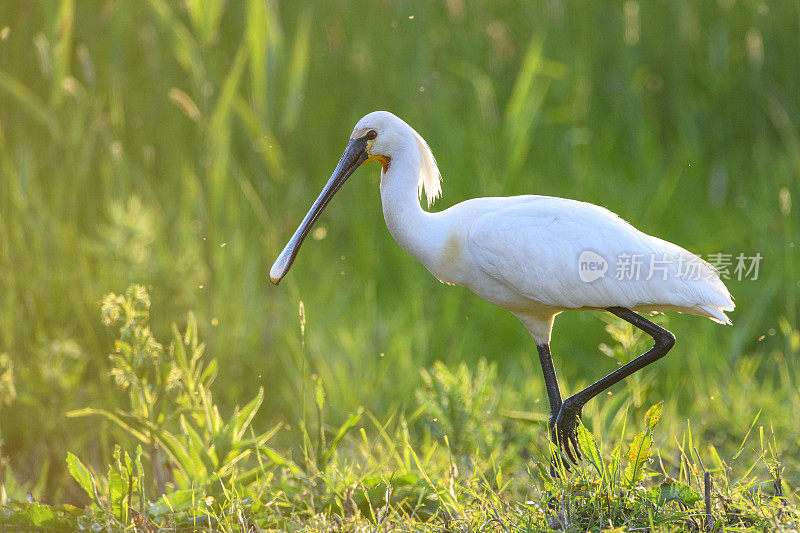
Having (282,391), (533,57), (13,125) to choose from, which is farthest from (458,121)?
(13,125)

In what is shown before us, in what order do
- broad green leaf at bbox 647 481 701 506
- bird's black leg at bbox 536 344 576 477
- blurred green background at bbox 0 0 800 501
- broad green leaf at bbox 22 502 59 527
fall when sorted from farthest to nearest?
1. blurred green background at bbox 0 0 800 501
2. bird's black leg at bbox 536 344 576 477
3. broad green leaf at bbox 22 502 59 527
4. broad green leaf at bbox 647 481 701 506

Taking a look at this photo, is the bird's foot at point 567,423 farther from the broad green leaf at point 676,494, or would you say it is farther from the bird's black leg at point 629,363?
the broad green leaf at point 676,494

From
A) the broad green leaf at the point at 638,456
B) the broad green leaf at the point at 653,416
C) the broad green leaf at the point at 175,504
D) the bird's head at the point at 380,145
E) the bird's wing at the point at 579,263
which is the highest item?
the bird's head at the point at 380,145

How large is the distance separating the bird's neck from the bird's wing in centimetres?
16

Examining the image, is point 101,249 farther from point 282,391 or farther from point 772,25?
point 772,25

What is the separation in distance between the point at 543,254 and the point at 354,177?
308 cm

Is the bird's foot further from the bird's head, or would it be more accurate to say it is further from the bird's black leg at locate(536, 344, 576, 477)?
the bird's head

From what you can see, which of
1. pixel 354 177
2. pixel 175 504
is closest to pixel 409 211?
pixel 175 504

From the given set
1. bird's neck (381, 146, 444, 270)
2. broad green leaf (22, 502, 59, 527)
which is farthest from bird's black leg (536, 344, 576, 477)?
broad green leaf (22, 502, 59, 527)

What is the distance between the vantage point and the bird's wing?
11.6ft

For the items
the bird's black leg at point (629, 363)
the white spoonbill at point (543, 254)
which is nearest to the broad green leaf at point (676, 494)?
the white spoonbill at point (543, 254)

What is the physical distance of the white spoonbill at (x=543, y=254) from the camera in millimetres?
3564

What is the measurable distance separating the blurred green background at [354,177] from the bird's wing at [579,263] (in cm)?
50

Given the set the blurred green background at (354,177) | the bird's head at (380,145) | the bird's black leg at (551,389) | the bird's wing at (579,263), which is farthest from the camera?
the blurred green background at (354,177)
